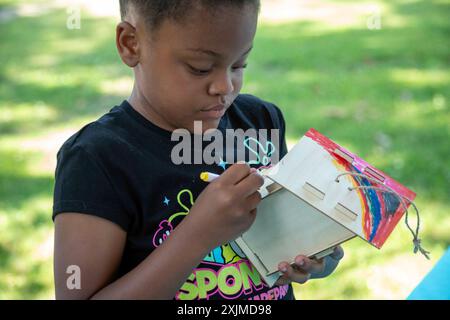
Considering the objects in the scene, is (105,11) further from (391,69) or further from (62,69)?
(391,69)

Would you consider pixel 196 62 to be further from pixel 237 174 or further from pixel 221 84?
pixel 237 174

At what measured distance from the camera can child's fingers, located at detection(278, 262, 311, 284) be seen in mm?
1165

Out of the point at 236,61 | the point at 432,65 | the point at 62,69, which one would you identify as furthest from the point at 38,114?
the point at 236,61

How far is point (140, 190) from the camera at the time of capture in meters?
1.13

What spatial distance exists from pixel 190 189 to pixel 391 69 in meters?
3.18

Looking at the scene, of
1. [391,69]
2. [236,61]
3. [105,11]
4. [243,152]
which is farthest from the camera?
[105,11]

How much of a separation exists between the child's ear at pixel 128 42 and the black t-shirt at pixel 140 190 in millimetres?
94

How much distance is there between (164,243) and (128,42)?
0.38 metres

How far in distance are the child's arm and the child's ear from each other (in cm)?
30

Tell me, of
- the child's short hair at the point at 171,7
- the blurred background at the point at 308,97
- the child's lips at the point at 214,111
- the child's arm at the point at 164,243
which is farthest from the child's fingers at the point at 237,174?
the blurred background at the point at 308,97

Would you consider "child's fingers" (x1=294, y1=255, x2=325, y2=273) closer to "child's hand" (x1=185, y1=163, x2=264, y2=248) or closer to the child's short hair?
"child's hand" (x1=185, y1=163, x2=264, y2=248)

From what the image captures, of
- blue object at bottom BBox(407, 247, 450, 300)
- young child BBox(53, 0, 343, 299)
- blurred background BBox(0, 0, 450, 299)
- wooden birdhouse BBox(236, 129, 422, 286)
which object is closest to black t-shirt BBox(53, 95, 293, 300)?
young child BBox(53, 0, 343, 299)

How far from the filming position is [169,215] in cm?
116
